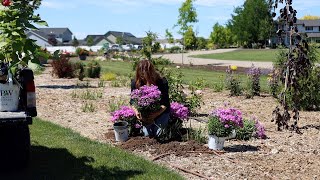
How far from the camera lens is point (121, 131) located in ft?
22.9

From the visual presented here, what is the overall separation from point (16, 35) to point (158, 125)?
295 cm

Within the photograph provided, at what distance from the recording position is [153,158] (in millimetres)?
6102

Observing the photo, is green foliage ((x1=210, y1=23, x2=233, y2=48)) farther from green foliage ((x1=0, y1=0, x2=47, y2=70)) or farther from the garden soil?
green foliage ((x1=0, y1=0, x2=47, y2=70))

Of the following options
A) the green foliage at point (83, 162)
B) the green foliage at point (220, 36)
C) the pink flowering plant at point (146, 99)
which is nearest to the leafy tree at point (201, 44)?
the green foliage at point (220, 36)

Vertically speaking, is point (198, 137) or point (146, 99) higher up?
point (146, 99)

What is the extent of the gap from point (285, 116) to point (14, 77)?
4671mm

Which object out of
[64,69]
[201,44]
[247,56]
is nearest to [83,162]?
[64,69]

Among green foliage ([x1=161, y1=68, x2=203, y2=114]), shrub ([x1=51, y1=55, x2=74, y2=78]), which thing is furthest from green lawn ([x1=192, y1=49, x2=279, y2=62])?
green foliage ([x1=161, y1=68, x2=203, y2=114])

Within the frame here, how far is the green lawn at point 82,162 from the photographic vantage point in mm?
5191

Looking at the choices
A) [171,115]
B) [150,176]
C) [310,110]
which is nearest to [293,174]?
[150,176]

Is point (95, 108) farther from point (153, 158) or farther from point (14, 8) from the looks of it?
point (14, 8)

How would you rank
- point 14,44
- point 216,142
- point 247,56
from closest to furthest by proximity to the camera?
point 14,44, point 216,142, point 247,56

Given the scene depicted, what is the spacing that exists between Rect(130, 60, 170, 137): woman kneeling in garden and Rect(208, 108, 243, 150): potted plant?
787mm

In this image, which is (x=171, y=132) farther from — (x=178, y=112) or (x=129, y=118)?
(x=129, y=118)
